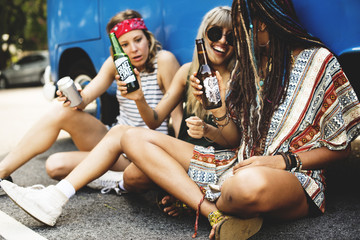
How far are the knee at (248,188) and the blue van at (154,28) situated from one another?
3.06 feet

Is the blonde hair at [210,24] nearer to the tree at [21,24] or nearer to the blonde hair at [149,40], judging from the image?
the blonde hair at [149,40]

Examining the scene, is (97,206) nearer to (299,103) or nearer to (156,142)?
(156,142)

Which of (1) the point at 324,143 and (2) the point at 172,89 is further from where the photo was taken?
(2) the point at 172,89

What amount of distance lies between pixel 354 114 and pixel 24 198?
5.85 feet

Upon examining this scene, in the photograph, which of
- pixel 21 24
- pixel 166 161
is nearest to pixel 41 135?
pixel 166 161

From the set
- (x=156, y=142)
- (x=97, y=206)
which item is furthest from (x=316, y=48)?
(x=97, y=206)

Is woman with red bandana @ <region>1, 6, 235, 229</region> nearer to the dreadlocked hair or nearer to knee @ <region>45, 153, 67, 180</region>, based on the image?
the dreadlocked hair

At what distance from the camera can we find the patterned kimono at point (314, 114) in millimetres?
2121

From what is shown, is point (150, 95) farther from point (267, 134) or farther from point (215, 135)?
point (267, 134)

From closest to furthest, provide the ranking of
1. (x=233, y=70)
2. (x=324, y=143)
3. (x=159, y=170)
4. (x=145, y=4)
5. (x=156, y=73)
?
(x=324, y=143) < (x=159, y=170) < (x=233, y=70) < (x=156, y=73) < (x=145, y=4)

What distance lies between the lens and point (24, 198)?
230 cm

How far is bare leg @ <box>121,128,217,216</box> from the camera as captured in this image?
2.22 meters

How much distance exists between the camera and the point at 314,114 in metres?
2.15

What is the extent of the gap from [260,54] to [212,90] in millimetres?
424
